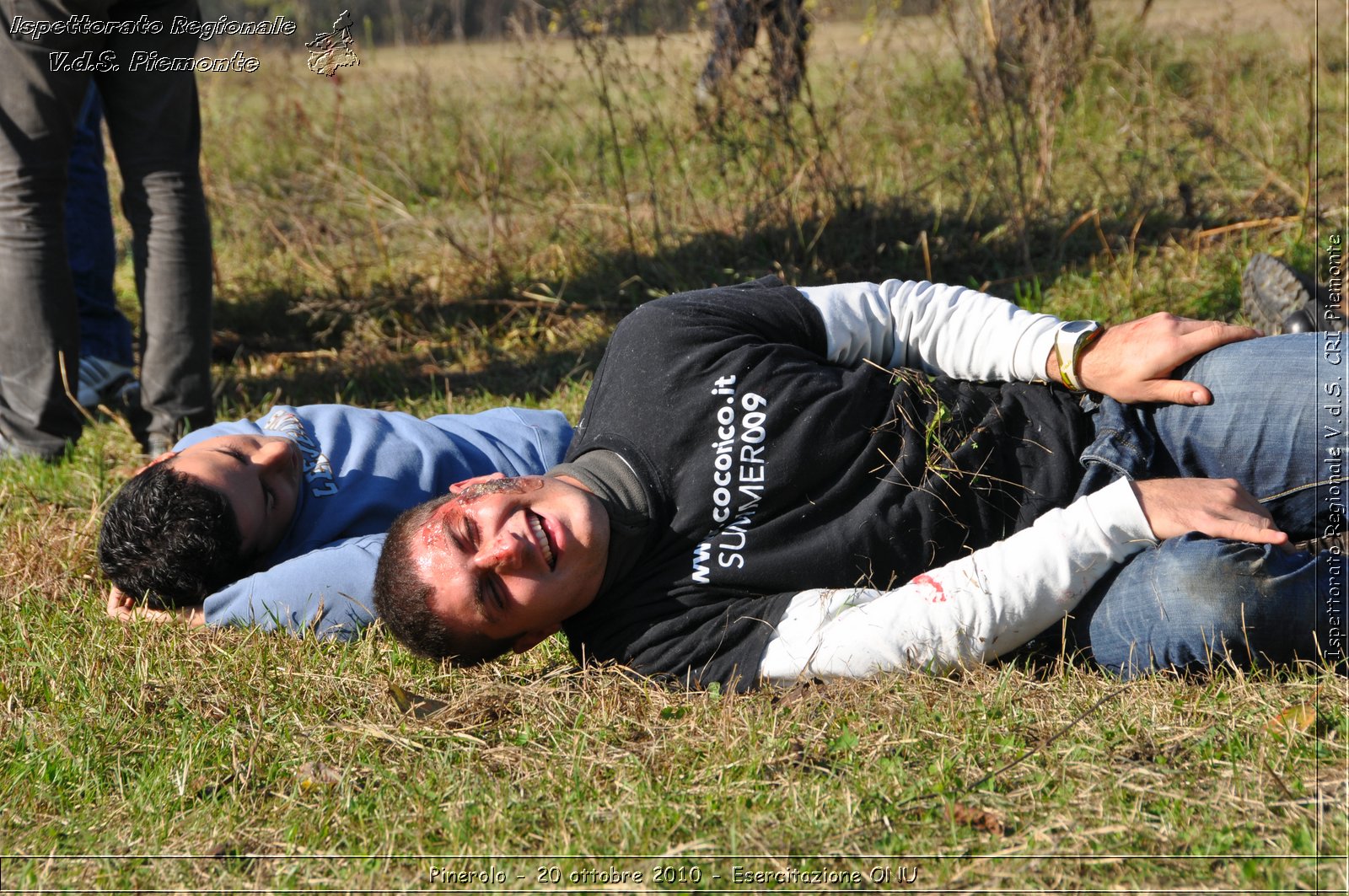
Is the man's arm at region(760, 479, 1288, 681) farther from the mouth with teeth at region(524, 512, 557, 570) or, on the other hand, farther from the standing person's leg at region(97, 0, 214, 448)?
the standing person's leg at region(97, 0, 214, 448)

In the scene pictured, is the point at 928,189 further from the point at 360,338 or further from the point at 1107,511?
the point at 1107,511

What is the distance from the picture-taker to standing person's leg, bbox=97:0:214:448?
407 centimetres

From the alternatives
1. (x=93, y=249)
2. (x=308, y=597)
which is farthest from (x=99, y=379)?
(x=308, y=597)

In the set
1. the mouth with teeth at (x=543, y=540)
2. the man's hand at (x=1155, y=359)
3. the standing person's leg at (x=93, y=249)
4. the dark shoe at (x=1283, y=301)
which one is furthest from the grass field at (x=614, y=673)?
the dark shoe at (x=1283, y=301)

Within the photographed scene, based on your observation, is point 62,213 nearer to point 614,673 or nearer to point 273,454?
point 273,454

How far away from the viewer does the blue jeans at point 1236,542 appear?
2316 mm

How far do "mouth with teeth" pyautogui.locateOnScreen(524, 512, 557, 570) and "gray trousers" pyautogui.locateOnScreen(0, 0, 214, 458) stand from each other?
2249 millimetres

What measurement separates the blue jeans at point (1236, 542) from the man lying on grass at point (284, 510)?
165 centimetres

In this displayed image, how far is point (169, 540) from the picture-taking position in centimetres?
300

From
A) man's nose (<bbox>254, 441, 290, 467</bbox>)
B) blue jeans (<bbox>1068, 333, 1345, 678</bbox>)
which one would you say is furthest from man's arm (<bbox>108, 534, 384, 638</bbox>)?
blue jeans (<bbox>1068, 333, 1345, 678</bbox>)

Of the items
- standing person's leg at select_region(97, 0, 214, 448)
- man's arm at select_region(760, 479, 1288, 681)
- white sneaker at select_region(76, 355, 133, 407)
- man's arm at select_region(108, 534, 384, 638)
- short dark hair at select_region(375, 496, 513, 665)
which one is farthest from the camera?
white sneaker at select_region(76, 355, 133, 407)

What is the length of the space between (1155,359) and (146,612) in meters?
2.62

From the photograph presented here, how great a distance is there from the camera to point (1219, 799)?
2043 mm

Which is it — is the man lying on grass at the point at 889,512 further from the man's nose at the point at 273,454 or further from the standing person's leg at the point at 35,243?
the standing person's leg at the point at 35,243
